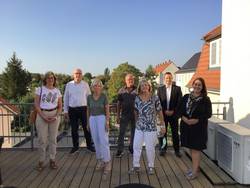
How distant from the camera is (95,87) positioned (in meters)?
5.19

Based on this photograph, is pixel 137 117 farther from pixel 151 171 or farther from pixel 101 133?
pixel 151 171

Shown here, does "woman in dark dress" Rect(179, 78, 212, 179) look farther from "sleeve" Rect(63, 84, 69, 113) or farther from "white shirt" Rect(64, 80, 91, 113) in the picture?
"sleeve" Rect(63, 84, 69, 113)

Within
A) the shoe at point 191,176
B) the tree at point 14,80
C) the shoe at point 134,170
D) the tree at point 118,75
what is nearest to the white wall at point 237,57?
the shoe at point 191,176

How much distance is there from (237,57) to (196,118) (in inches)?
87.6

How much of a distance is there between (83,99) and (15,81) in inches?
1802

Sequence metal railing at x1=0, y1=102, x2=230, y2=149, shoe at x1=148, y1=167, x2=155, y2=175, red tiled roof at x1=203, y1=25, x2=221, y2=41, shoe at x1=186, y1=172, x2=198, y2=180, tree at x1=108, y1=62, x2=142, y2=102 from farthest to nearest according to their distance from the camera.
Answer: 1. tree at x1=108, y1=62, x2=142, y2=102
2. red tiled roof at x1=203, y1=25, x2=221, y2=41
3. metal railing at x1=0, y1=102, x2=230, y2=149
4. shoe at x1=148, y1=167, x2=155, y2=175
5. shoe at x1=186, y1=172, x2=198, y2=180

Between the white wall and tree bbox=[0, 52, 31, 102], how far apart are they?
4456cm

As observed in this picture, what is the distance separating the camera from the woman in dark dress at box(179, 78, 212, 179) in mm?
4852

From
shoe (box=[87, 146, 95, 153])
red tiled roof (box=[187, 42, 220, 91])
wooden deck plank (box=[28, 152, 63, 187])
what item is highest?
red tiled roof (box=[187, 42, 220, 91])

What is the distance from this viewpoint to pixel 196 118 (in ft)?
16.1

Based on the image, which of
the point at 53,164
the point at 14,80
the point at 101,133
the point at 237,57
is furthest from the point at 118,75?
the point at 101,133

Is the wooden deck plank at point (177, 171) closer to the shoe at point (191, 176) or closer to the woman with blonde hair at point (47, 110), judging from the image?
the shoe at point (191, 176)

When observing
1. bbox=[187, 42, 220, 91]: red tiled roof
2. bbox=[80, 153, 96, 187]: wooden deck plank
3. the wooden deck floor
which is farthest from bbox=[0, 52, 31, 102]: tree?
bbox=[80, 153, 96, 187]: wooden deck plank

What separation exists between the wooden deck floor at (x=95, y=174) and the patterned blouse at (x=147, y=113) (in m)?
0.79
